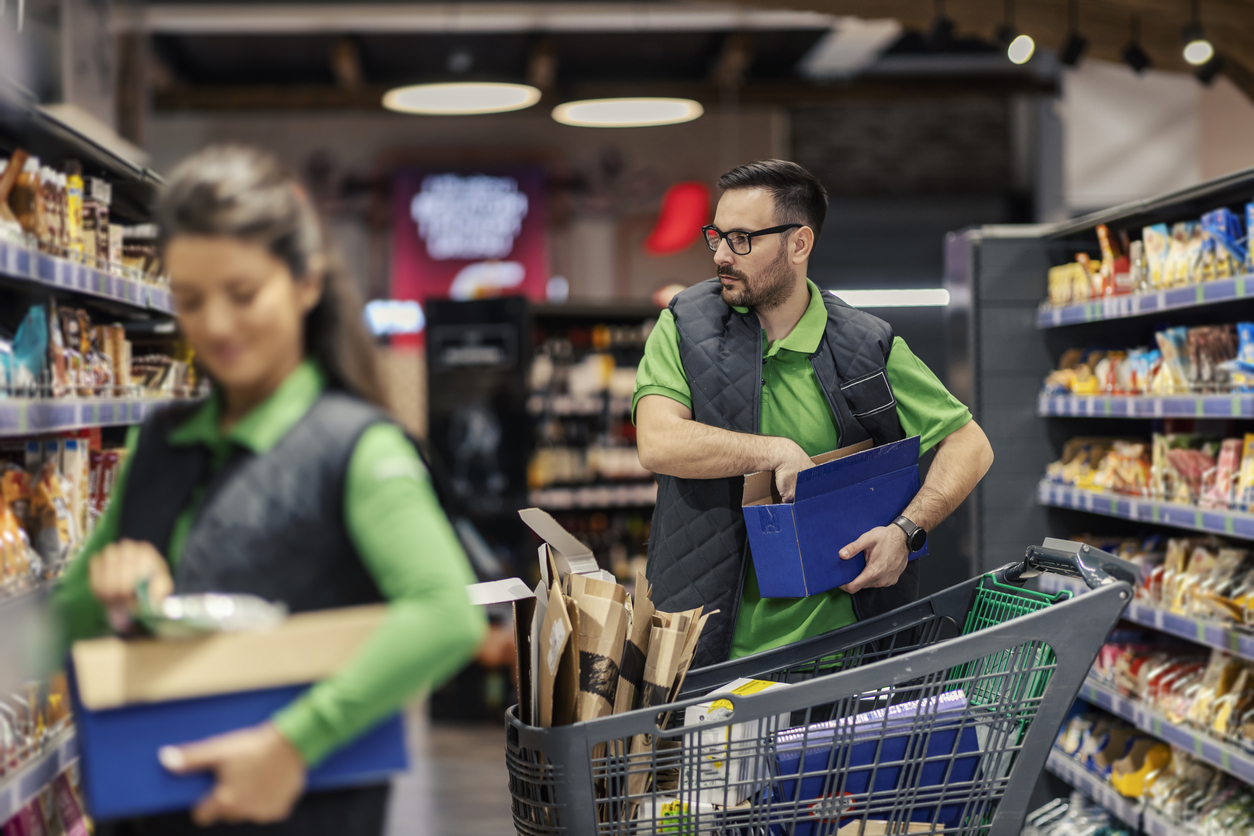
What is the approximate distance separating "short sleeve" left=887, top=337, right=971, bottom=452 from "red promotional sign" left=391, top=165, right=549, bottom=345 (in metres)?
8.52

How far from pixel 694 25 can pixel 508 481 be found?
15.6 ft

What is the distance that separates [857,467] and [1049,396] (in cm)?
215

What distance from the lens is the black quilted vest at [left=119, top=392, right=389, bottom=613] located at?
943 millimetres

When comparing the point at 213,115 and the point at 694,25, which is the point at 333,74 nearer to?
the point at 213,115

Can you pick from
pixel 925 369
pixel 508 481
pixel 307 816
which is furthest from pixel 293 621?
pixel 508 481

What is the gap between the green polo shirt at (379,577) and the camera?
35.9 inches

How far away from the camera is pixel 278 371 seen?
96cm

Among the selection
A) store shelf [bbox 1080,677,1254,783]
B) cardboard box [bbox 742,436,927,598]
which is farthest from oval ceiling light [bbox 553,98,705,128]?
cardboard box [bbox 742,436,927,598]

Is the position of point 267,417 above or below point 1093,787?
above

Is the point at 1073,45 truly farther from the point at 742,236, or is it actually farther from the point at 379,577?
the point at 379,577

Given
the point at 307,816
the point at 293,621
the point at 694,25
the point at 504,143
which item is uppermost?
the point at 694,25

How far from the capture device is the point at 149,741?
0.90 meters

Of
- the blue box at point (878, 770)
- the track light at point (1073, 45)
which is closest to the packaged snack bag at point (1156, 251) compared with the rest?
the blue box at point (878, 770)

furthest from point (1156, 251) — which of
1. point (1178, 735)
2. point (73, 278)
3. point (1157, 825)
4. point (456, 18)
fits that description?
point (456, 18)
